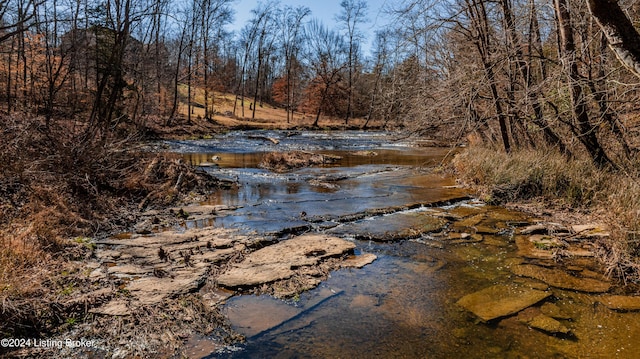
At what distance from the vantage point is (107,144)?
8.19 meters

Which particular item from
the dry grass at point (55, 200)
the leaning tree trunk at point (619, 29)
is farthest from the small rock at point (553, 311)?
the dry grass at point (55, 200)

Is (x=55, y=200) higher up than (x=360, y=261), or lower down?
higher up

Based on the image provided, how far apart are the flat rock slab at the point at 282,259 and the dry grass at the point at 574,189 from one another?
3315mm

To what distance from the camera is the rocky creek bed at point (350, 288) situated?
3.28 meters

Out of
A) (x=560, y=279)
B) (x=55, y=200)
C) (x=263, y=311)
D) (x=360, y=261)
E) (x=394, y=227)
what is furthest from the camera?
(x=394, y=227)

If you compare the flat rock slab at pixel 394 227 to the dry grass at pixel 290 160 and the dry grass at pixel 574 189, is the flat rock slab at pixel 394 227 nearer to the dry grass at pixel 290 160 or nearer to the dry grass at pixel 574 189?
the dry grass at pixel 574 189

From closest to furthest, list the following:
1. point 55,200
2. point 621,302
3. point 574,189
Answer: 1. point 621,302
2. point 55,200
3. point 574,189

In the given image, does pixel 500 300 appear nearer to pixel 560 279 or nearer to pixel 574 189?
pixel 560 279

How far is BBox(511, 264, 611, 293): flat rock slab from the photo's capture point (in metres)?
→ 4.32

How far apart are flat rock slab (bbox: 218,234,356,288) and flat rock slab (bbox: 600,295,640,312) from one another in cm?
293

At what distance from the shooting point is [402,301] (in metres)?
4.07

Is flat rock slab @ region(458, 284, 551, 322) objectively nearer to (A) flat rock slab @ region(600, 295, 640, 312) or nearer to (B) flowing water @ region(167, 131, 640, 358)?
(B) flowing water @ region(167, 131, 640, 358)

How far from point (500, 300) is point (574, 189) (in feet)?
15.2

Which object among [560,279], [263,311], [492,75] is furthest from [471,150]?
[263,311]
